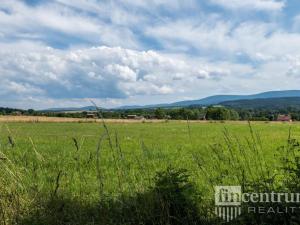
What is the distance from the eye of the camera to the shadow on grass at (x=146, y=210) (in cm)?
502

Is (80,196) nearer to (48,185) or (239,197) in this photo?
(48,185)

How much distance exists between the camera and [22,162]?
7461 mm

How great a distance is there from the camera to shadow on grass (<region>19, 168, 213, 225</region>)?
5.02m

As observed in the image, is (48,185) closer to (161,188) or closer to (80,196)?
(80,196)

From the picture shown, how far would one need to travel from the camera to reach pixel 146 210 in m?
5.14

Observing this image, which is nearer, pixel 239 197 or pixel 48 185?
pixel 239 197

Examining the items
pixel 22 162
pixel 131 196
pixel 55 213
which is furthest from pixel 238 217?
pixel 22 162

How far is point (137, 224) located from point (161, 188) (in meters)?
0.55

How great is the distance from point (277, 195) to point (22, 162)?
15.7ft

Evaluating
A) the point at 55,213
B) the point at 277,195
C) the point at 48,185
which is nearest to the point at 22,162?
the point at 48,185

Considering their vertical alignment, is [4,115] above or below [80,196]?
above

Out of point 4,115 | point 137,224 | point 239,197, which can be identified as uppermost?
point 4,115

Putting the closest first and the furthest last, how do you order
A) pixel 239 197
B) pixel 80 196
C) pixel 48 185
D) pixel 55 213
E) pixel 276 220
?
pixel 276 220
pixel 239 197
pixel 55 213
pixel 80 196
pixel 48 185

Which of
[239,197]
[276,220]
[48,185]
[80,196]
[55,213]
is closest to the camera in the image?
[276,220]
